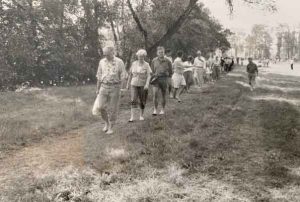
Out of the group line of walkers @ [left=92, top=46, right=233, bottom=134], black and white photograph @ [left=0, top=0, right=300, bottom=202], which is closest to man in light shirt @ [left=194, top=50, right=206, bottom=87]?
black and white photograph @ [left=0, top=0, right=300, bottom=202]

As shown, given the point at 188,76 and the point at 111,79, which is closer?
the point at 111,79

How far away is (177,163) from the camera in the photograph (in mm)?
9219

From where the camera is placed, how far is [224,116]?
1537 centimetres

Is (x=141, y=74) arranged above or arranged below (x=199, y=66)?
above

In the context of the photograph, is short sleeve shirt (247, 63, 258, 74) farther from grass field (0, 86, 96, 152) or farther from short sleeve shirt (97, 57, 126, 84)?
short sleeve shirt (97, 57, 126, 84)

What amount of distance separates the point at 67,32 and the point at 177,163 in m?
26.3

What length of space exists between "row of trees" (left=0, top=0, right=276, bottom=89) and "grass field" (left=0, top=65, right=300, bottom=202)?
15.8 metres

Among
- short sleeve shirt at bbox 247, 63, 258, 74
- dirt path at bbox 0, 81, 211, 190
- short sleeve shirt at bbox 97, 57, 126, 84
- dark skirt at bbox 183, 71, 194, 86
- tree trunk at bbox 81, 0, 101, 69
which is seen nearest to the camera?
dirt path at bbox 0, 81, 211, 190

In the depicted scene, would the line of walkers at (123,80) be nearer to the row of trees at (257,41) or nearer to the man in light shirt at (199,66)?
the man in light shirt at (199,66)

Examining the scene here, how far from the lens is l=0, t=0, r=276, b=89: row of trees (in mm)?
29859

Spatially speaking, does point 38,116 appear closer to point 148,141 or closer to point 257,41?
point 148,141

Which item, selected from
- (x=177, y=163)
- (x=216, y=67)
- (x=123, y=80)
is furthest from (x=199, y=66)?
(x=177, y=163)

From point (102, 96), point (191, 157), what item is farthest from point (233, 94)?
point (191, 157)

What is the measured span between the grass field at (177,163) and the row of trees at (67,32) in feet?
51.7
